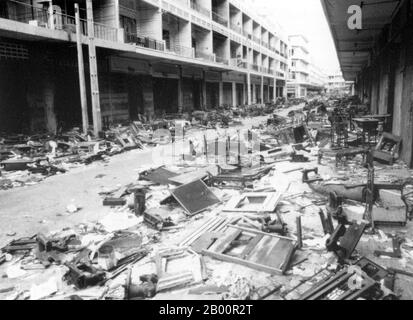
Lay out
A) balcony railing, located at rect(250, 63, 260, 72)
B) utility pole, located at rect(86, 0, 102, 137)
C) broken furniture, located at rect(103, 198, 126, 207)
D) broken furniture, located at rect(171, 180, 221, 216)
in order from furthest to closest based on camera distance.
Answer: balcony railing, located at rect(250, 63, 260, 72)
utility pole, located at rect(86, 0, 102, 137)
broken furniture, located at rect(103, 198, 126, 207)
broken furniture, located at rect(171, 180, 221, 216)

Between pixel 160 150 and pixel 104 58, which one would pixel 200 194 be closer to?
pixel 160 150

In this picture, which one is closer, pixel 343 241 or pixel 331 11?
pixel 343 241

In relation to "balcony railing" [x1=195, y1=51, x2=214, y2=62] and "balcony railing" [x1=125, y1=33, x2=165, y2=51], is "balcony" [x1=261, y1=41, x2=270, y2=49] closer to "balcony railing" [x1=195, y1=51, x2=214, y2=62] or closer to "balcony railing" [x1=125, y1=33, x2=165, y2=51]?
"balcony railing" [x1=195, y1=51, x2=214, y2=62]

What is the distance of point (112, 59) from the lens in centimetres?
1842

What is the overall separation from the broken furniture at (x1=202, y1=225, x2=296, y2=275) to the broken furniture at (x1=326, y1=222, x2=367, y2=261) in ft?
1.47

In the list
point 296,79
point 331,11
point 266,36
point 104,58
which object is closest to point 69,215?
point 331,11

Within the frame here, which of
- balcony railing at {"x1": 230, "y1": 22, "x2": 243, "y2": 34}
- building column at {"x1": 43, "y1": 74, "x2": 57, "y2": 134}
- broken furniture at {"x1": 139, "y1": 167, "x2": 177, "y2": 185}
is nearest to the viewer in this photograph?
broken furniture at {"x1": 139, "y1": 167, "x2": 177, "y2": 185}

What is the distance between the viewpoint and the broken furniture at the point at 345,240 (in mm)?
3857

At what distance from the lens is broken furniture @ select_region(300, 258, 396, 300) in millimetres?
3158

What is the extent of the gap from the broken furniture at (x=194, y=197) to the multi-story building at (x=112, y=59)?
365 inches

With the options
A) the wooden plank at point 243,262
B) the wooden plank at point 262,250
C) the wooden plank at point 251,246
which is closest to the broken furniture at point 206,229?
the wooden plank at point 243,262

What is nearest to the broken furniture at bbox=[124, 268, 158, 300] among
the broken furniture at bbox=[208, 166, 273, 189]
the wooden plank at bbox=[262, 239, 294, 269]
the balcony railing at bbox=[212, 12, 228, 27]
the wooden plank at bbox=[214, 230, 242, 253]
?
the wooden plank at bbox=[214, 230, 242, 253]

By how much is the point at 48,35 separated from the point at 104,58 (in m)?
5.17
